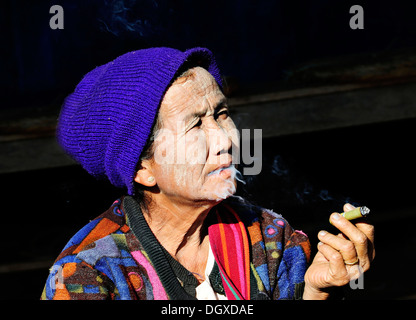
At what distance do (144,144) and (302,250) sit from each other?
795mm

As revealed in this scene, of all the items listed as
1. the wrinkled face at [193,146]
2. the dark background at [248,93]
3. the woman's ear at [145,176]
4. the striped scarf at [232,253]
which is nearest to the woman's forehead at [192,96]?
the wrinkled face at [193,146]

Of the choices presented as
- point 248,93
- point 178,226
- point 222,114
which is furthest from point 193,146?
point 248,93

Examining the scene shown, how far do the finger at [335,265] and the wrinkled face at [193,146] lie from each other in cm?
38

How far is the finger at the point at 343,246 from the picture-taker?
1.79m

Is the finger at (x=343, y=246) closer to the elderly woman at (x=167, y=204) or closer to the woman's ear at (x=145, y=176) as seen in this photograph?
the elderly woman at (x=167, y=204)

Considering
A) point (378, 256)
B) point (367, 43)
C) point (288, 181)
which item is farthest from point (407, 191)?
point (367, 43)

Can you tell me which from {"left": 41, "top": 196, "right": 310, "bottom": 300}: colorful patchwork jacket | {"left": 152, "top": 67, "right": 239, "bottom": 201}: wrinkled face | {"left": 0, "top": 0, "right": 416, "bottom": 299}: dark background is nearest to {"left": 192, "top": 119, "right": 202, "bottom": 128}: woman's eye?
{"left": 152, "top": 67, "right": 239, "bottom": 201}: wrinkled face

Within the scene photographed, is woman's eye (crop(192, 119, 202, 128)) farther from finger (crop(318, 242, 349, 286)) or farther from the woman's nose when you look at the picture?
finger (crop(318, 242, 349, 286))

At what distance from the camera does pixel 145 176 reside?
1.95 metres

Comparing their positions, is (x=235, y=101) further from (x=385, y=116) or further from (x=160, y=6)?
(x=385, y=116)

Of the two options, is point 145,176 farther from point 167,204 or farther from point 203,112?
point 203,112

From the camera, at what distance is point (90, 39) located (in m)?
3.41

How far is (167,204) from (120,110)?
1.38 feet

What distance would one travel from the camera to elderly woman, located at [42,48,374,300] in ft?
5.90
